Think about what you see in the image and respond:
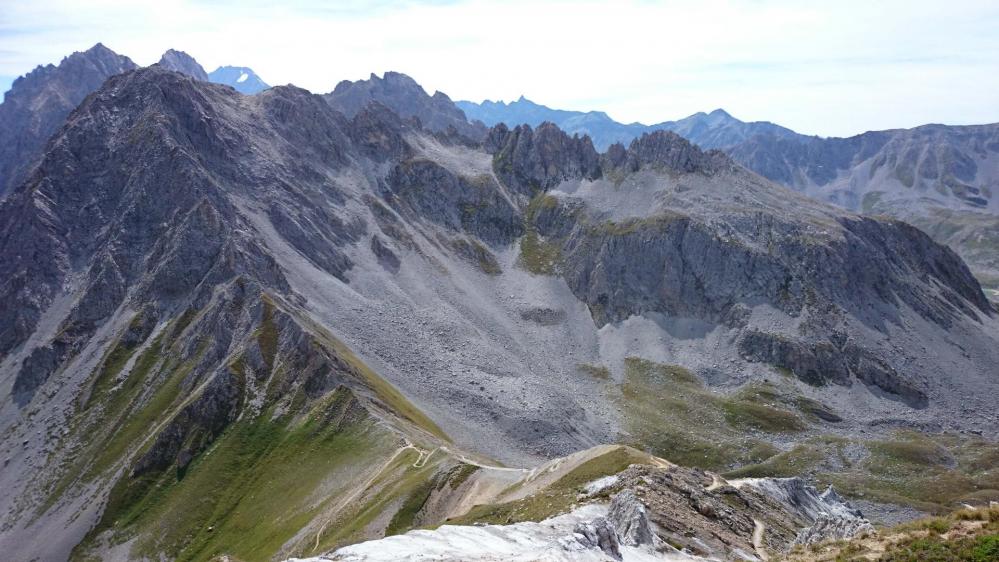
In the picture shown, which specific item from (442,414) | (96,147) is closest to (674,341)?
(442,414)

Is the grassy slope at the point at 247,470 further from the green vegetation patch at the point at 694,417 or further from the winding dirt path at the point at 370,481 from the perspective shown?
the green vegetation patch at the point at 694,417

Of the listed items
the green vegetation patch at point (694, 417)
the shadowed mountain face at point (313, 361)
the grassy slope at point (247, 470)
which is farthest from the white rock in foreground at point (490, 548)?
the green vegetation patch at point (694, 417)

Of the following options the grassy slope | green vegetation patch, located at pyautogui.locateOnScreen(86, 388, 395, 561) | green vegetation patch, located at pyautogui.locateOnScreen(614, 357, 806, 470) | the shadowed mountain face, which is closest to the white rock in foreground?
the shadowed mountain face

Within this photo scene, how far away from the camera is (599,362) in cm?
18050

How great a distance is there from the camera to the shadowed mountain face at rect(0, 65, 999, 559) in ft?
361

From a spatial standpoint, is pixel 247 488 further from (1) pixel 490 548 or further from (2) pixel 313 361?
(1) pixel 490 548

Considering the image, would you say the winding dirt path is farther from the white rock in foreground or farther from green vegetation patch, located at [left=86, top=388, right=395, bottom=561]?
the white rock in foreground

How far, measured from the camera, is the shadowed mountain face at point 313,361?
110062 mm

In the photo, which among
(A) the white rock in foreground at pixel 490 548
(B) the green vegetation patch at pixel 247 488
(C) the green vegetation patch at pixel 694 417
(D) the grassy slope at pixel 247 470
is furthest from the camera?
(C) the green vegetation patch at pixel 694 417

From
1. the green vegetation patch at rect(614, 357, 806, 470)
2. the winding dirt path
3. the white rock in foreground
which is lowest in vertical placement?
the green vegetation patch at rect(614, 357, 806, 470)

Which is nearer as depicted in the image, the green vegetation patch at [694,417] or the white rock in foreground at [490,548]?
the white rock in foreground at [490,548]

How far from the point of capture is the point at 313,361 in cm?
12562

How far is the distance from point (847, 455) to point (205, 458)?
428 feet

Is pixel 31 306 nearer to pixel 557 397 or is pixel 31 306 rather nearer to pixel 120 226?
pixel 120 226
